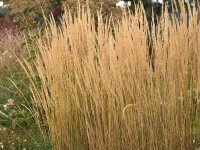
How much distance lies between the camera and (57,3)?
9562mm

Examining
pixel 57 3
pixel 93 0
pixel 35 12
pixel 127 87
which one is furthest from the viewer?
pixel 57 3

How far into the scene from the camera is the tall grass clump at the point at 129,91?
422 cm

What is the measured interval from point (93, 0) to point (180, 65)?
11.2 feet

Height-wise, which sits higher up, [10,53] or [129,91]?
[129,91]

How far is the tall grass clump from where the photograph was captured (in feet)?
13.9

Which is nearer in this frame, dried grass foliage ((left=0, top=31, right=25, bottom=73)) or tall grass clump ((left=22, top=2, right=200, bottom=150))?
tall grass clump ((left=22, top=2, right=200, bottom=150))

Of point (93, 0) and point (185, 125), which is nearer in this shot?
point (185, 125)

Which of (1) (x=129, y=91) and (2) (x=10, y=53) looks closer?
(1) (x=129, y=91)

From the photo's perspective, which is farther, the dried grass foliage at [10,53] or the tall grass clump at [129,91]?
the dried grass foliage at [10,53]

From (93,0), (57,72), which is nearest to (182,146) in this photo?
(57,72)

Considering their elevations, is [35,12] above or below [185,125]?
above

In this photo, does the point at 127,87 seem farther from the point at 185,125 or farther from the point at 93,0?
the point at 93,0

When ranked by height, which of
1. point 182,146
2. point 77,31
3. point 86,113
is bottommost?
point 182,146

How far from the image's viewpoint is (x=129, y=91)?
166 inches
